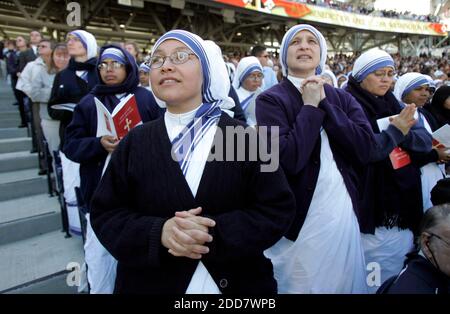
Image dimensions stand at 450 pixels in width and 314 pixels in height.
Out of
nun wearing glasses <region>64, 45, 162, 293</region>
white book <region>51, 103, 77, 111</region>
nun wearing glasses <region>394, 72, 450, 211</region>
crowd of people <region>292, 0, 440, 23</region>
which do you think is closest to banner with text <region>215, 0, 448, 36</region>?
crowd of people <region>292, 0, 440, 23</region>

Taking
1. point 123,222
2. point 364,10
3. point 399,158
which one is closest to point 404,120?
point 399,158

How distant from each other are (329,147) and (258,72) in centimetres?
253

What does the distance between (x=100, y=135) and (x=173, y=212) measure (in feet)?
3.72

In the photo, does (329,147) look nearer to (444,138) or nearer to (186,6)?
(444,138)

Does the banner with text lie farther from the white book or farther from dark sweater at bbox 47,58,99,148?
the white book

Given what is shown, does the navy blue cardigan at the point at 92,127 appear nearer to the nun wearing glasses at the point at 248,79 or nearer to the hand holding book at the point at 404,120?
the hand holding book at the point at 404,120

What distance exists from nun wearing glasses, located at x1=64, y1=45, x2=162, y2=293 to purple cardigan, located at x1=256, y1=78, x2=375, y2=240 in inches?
34.5

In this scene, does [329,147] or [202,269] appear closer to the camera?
[202,269]

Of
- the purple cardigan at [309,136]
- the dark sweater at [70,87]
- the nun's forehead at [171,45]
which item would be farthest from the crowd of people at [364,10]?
the nun's forehead at [171,45]

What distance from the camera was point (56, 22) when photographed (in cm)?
1368
